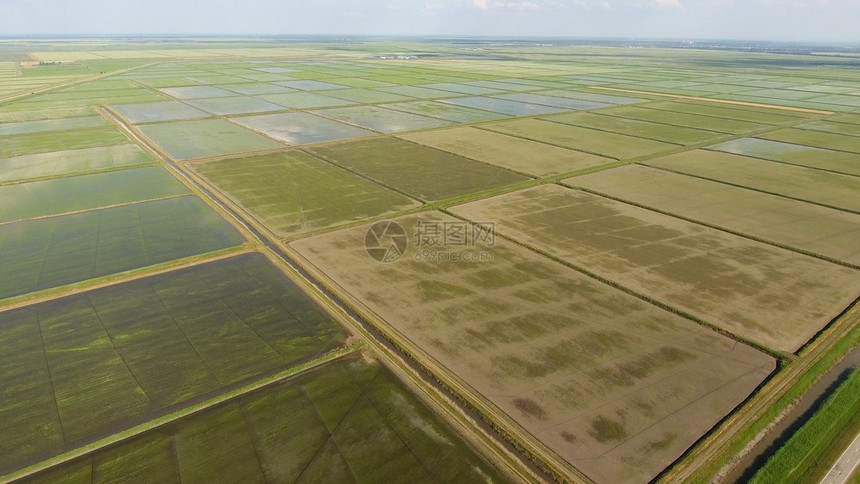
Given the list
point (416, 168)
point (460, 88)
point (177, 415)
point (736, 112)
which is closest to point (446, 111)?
point (460, 88)

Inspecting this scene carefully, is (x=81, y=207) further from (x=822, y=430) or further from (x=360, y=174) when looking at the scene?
(x=822, y=430)

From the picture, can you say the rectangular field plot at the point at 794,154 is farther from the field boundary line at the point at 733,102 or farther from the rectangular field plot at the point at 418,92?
the rectangular field plot at the point at 418,92

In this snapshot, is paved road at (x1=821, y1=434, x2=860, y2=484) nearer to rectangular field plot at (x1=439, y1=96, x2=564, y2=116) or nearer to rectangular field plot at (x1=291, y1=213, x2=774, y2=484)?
rectangular field plot at (x1=291, y1=213, x2=774, y2=484)

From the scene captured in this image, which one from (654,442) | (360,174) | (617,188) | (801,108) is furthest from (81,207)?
(801,108)

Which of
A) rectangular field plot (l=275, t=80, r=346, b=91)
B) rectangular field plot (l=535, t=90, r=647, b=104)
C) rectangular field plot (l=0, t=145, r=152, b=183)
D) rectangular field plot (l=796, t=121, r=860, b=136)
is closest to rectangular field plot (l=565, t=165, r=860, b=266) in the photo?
rectangular field plot (l=796, t=121, r=860, b=136)

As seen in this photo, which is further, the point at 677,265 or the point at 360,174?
the point at 360,174

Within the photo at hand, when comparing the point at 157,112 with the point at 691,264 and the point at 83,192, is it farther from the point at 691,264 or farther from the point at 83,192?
the point at 691,264

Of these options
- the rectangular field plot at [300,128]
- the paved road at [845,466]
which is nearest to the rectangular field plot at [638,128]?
the rectangular field plot at [300,128]
